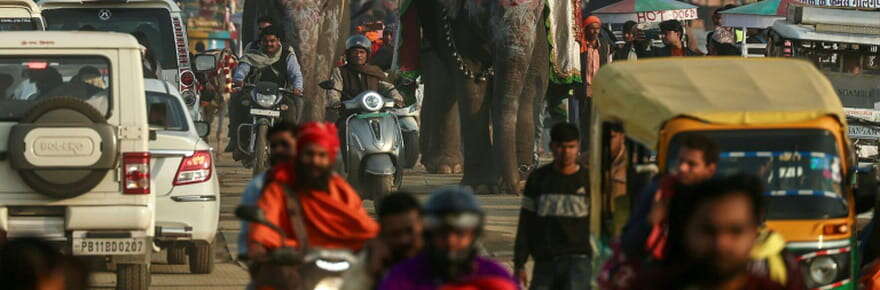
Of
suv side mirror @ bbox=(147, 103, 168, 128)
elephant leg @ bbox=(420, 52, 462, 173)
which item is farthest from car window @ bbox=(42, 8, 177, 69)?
suv side mirror @ bbox=(147, 103, 168, 128)

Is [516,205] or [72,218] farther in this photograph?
[516,205]

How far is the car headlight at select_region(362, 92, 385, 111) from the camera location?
18.1 m

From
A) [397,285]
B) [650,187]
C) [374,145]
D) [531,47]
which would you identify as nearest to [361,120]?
[374,145]

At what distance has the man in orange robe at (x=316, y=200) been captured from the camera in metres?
8.36

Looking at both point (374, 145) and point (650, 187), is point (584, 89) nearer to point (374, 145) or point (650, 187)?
point (374, 145)

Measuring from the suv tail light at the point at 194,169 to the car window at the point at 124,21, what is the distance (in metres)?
8.85

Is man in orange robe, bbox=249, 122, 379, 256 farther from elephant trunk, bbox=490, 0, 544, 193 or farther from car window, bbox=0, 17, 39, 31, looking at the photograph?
car window, bbox=0, 17, 39, 31

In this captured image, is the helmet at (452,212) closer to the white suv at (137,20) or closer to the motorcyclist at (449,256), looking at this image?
the motorcyclist at (449,256)

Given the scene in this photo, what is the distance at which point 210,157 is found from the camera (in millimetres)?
14078

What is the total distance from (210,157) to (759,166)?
4669mm

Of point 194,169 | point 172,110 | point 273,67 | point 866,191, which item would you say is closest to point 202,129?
point 172,110

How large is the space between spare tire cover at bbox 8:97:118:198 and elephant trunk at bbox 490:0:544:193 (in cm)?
713

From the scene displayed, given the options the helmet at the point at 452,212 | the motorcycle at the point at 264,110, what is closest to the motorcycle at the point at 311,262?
the helmet at the point at 452,212

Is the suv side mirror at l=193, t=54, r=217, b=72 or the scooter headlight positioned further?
the suv side mirror at l=193, t=54, r=217, b=72
